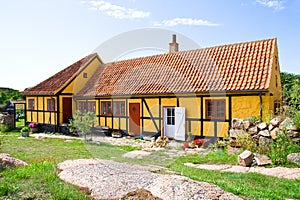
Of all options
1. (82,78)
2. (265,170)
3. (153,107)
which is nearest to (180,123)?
(153,107)

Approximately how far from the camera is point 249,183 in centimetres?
619

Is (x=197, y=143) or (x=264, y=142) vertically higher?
(x=264, y=142)

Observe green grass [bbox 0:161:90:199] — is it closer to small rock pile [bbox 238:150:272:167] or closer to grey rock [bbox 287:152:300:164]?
small rock pile [bbox 238:150:272:167]

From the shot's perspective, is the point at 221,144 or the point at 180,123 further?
the point at 180,123

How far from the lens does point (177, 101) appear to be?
13.5m

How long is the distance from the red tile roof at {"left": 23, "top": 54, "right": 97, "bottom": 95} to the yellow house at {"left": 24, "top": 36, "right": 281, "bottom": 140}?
14 cm

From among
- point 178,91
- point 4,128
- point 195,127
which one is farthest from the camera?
point 4,128

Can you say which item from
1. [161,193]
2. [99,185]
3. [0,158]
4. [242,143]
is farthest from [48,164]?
[242,143]

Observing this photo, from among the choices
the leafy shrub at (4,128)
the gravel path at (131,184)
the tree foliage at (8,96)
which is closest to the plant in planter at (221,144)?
the gravel path at (131,184)

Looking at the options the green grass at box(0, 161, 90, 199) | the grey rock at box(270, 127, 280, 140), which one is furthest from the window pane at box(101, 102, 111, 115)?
the green grass at box(0, 161, 90, 199)

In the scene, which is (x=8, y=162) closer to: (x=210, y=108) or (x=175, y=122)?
(x=175, y=122)

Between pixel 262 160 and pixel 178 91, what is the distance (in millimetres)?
5983

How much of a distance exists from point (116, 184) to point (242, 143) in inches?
230

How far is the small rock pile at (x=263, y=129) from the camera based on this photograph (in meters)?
8.42
